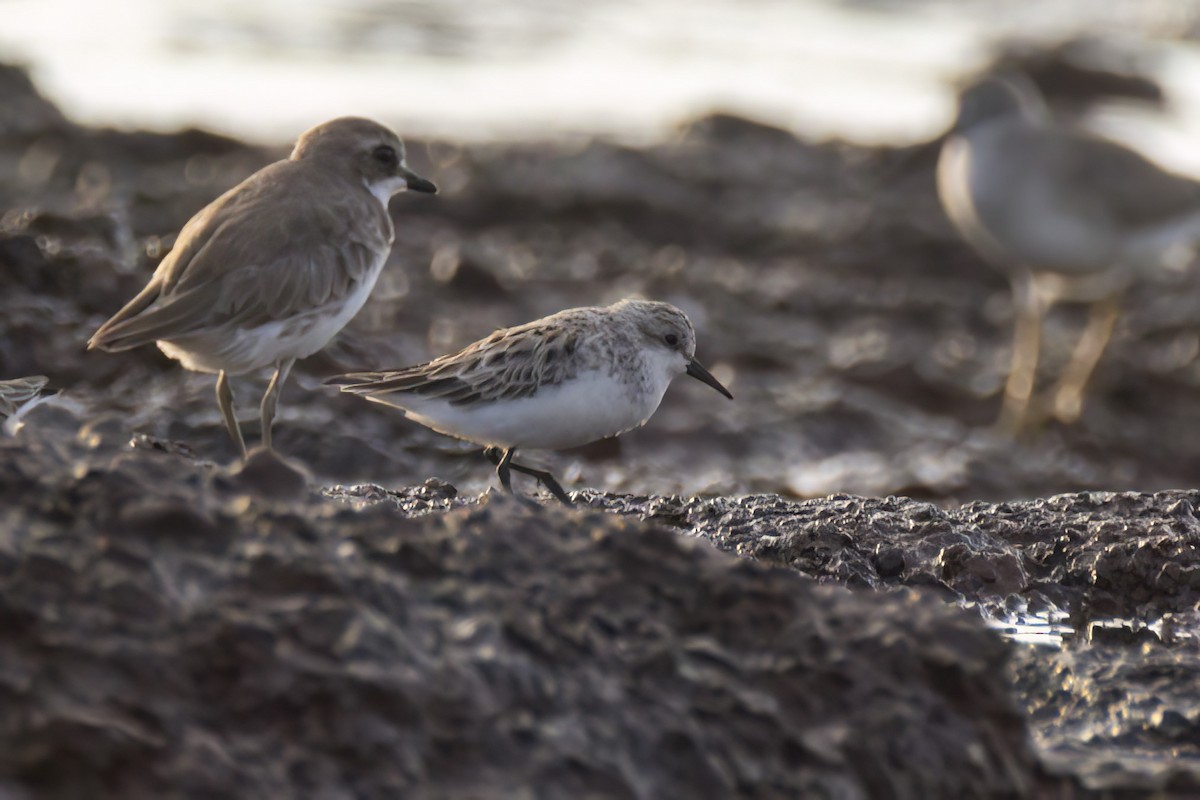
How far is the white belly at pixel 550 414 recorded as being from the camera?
194 inches

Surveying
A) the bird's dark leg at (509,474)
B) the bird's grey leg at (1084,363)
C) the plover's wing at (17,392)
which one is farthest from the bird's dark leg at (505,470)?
the bird's grey leg at (1084,363)

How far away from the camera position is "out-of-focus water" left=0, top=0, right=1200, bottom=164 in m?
15.8

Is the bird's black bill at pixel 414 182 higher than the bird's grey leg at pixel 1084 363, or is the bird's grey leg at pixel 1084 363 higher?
the bird's black bill at pixel 414 182

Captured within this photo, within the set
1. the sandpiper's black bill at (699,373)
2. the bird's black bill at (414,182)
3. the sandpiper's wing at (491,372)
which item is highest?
the bird's black bill at (414,182)

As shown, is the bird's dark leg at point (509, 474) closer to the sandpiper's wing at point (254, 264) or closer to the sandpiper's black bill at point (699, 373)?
the sandpiper's black bill at point (699, 373)

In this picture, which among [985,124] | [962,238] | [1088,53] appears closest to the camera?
[985,124]

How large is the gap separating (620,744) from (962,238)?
11.2 metres

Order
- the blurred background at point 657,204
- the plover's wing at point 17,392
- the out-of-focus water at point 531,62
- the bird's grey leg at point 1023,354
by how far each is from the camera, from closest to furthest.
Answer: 1. the plover's wing at point 17,392
2. the blurred background at point 657,204
3. the bird's grey leg at point 1023,354
4. the out-of-focus water at point 531,62

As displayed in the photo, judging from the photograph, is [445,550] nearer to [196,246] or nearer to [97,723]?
[97,723]

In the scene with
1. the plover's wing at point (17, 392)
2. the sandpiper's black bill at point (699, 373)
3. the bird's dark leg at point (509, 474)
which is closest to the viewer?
the plover's wing at point (17, 392)

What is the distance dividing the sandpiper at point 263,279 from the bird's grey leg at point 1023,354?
578 centimetres

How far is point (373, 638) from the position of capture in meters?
2.92

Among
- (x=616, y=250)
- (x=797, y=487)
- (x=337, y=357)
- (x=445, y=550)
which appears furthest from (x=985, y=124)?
(x=445, y=550)

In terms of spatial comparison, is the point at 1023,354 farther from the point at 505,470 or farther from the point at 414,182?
the point at 505,470
